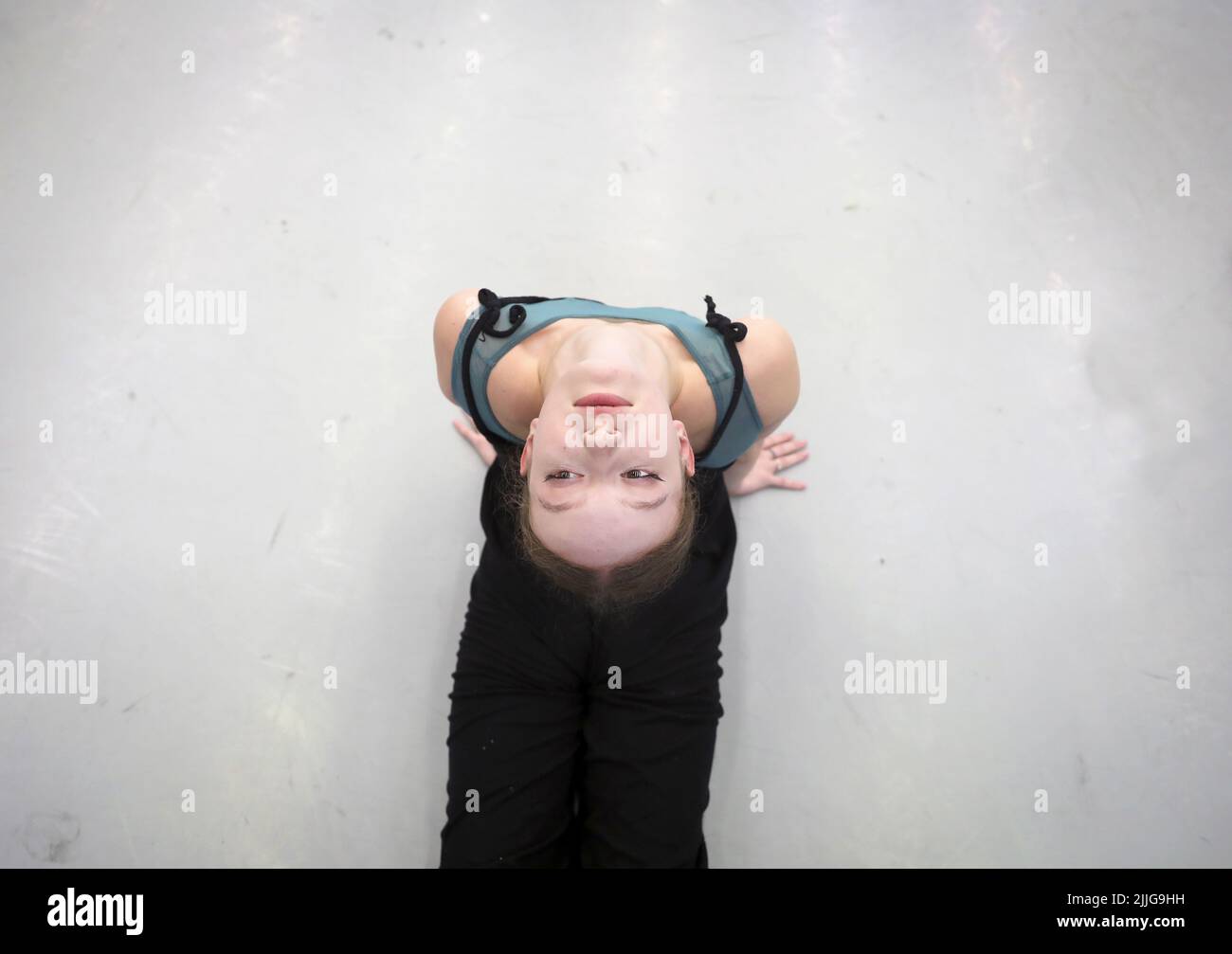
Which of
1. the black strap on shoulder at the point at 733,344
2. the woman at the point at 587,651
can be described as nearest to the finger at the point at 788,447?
the woman at the point at 587,651

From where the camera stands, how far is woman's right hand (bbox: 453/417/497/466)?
1682mm

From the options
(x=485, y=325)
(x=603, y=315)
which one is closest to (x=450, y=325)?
(x=485, y=325)

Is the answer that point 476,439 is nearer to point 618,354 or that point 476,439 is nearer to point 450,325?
point 450,325

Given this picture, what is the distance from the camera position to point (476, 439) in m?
1.70

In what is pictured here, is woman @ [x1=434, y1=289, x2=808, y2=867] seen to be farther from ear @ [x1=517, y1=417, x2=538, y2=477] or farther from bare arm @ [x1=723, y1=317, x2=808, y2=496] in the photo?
ear @ [x1=517, y1=417, x2=538, y2=477]

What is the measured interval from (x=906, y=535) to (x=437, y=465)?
0.96m

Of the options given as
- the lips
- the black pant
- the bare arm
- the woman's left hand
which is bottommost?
the black pant

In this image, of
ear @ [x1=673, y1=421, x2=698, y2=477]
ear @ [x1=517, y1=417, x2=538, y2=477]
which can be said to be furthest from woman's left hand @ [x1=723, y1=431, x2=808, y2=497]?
ear @ [x1=517, y1=417, x2=538, y2=477]

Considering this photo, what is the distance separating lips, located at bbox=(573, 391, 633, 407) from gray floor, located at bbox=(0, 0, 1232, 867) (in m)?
0.67

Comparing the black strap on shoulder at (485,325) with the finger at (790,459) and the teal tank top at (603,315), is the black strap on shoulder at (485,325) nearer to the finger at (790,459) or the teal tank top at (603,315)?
the teal tank top at (603,315)

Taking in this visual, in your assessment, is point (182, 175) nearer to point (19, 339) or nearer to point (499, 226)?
point (19, 339)

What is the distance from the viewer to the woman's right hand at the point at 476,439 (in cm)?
168

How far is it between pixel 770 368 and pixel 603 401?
1.32ft
